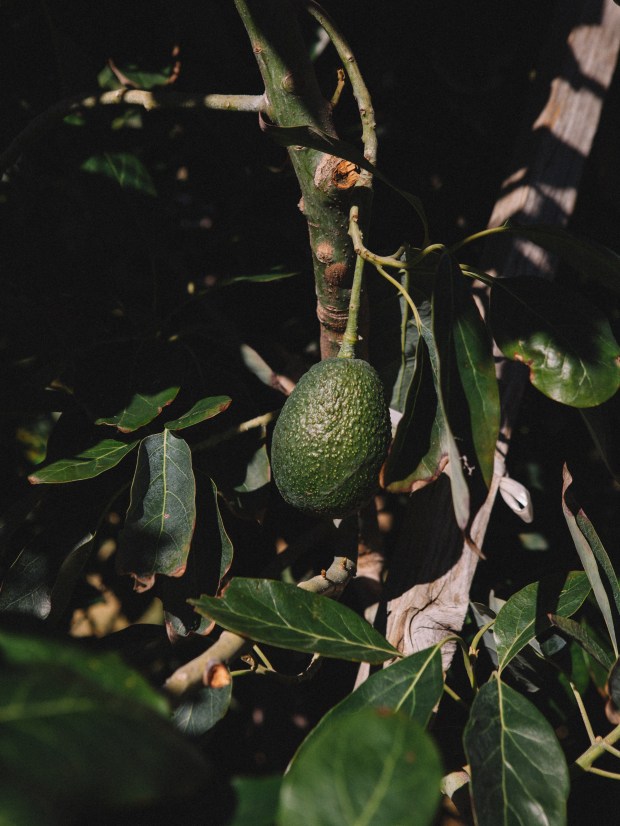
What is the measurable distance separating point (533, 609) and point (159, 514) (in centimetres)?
52

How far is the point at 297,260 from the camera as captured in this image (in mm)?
1255

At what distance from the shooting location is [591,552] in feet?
2.75

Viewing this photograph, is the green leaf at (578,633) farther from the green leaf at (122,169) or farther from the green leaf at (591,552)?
the green leaf at (122,169)

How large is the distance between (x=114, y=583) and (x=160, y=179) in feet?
3.02

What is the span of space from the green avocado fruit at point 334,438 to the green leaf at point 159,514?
0.48 feet

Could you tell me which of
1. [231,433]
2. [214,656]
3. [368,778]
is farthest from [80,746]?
[231,433]

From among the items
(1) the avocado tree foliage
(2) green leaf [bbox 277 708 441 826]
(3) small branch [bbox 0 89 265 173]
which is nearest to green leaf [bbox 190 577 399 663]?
(1) the avocado tree foliage

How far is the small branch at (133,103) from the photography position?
32.9 inches

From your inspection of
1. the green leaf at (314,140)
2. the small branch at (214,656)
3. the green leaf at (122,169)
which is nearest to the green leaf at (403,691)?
the small branch at (214,656)

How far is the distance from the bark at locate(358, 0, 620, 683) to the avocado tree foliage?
0.11 metres

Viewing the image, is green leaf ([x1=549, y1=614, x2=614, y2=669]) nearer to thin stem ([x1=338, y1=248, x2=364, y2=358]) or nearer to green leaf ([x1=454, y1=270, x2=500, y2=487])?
green leaf ([x1=454, y1=270, x2=500, y2=487])

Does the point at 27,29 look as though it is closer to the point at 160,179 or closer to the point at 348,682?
the point at 160,179

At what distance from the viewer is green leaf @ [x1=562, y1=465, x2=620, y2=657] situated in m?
0.83

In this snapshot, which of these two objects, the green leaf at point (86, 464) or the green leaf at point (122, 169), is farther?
the green leaf at point (122, 169)
